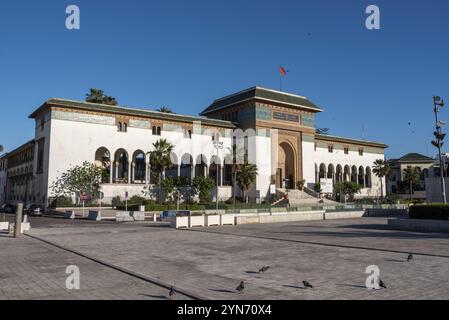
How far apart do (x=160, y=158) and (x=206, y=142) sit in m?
11.7

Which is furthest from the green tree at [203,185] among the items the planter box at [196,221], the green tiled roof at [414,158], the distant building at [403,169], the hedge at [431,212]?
the green tiled roof at [414,158]

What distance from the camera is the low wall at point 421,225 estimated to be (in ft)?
68.8

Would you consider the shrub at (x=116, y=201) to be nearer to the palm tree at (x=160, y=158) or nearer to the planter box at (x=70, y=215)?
the palm tree at (x=160, y=158)

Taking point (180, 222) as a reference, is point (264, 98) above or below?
above

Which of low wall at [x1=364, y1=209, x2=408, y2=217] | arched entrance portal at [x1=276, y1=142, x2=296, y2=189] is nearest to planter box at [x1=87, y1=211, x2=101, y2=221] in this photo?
low wall at [x1=364, y1=209, x2=408, y2=217]

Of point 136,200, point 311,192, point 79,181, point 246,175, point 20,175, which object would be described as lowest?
point 136,200

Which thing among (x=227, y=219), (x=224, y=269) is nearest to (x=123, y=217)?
(x=227, y=219)

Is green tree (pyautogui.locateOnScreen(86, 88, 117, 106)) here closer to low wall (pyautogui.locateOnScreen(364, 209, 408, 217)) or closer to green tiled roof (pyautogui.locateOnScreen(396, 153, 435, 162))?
low wall (pyautogui.locateOnScreen(364, 209, 408, 217))

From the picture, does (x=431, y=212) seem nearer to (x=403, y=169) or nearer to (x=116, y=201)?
(x=116, y=201)

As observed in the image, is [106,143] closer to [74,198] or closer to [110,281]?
[74,198]

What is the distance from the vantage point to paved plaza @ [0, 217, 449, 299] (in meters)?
7.31

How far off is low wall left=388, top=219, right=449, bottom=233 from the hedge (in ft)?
2.47

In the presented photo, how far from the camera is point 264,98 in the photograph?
196 ft
